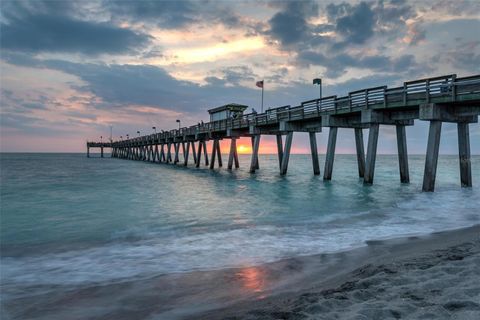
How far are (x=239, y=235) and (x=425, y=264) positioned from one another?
5219 mm

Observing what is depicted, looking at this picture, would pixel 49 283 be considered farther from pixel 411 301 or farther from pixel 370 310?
pixel 411 301

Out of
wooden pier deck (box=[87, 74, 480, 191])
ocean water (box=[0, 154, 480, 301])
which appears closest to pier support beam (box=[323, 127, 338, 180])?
wooden pier deck (box=[87, 74, 480, 191])

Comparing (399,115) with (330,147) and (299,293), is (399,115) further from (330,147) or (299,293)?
(299,293)

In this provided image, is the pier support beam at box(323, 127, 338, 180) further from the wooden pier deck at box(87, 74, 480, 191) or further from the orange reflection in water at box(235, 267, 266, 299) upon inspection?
the orange reflection in water at box(235, 267, 266, 299)

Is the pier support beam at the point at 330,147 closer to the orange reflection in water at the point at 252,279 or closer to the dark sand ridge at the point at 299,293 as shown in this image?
the dark sand ridge at the point at 299,293

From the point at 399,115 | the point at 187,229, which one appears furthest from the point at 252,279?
Answer: the point at 399,115

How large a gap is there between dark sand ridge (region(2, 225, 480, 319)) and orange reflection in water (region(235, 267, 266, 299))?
0.6 inches

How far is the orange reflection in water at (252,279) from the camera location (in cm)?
541

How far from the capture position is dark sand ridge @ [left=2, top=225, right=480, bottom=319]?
3.81 metres

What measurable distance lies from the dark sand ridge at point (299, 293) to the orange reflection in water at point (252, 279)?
2 centimetres

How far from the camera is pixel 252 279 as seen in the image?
589 centimetres

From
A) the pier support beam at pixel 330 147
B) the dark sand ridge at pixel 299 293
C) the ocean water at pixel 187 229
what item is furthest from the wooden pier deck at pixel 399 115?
the dark sand ridge at pixel 299 293

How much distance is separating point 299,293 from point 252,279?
110cm

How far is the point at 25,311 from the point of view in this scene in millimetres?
4887
